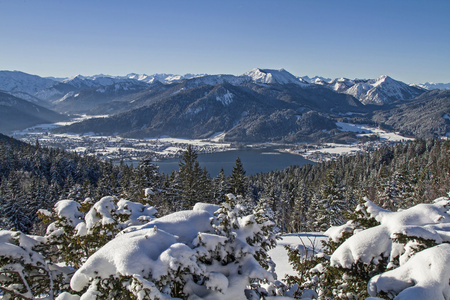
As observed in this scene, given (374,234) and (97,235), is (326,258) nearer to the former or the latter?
(374,234)

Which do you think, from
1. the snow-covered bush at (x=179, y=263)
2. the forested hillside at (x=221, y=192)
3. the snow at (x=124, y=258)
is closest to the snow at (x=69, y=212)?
the snow-covered bush at (x=179, y=263)

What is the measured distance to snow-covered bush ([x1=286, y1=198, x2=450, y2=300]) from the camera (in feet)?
12.3

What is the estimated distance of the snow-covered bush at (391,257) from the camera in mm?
3752

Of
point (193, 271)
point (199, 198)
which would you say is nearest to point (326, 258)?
point (193, 271)

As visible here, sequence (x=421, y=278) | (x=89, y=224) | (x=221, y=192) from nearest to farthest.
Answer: (x=421, y=278) < (x=89, y=224) < (x=221, y=192)

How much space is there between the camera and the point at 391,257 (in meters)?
4.57

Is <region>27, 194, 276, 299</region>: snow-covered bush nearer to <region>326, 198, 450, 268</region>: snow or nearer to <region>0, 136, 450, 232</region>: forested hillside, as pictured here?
<region>326, 198, 450, 268</region>: snow

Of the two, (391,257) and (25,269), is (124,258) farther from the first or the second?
(391,257)

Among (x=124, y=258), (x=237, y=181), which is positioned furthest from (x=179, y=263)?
(x=237, y=181)

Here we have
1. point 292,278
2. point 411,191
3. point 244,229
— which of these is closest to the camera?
point 244,229

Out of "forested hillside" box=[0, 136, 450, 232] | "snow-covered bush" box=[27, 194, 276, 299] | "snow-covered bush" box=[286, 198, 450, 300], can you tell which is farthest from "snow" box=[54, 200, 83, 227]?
"snow-covered bush" box=[286, 198, 450, 300]

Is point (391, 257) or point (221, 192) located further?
point (221, 192)

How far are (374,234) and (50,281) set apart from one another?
603 centimetres

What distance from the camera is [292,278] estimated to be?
6.18m
